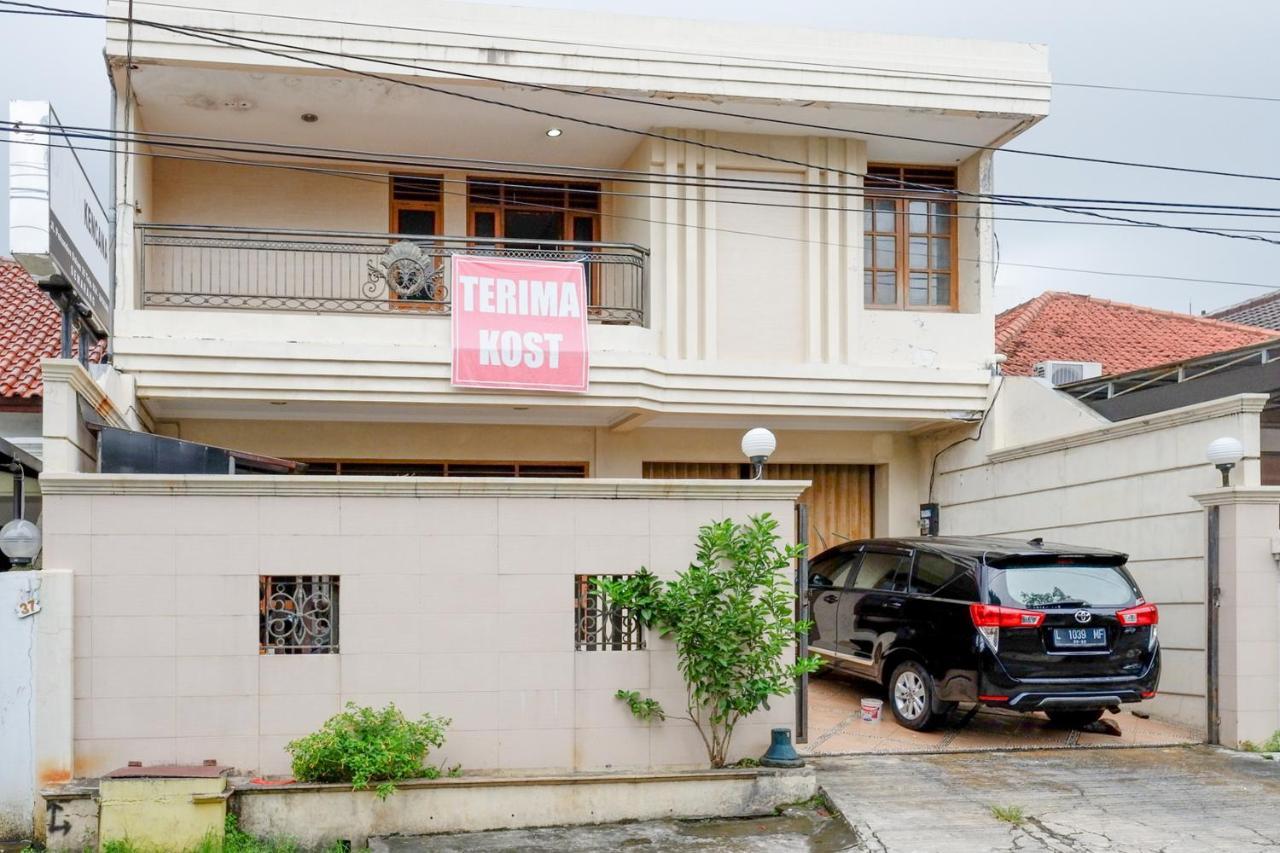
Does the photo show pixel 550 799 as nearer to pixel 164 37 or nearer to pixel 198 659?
pixel 198 659

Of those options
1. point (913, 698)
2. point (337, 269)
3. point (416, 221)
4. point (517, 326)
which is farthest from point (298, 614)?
point (416, 221)

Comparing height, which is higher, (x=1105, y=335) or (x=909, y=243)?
(x=909, y=243)

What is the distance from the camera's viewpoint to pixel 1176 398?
12.5 metres

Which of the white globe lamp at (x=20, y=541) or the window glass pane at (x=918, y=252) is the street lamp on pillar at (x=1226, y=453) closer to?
the window glass pane at (x=918, y=252)

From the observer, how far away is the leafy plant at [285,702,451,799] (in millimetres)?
8023

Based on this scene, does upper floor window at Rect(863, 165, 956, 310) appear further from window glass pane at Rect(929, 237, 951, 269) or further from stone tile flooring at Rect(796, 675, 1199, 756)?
stone tile flooring at Rect(796, 675, 1199, 756)

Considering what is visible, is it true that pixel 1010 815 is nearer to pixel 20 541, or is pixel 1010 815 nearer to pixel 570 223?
pixel 20 541

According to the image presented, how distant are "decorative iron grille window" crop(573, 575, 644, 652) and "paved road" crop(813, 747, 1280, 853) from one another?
1749mm

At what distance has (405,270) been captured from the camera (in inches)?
493

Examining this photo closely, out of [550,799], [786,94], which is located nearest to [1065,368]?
[786,94]

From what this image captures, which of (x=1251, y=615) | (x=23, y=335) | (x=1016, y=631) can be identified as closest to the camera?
(x=1016, y=631)

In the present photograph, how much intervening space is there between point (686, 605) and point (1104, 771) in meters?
3.54

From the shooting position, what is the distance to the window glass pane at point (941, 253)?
14594mm

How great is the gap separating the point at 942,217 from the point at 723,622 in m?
7.80
